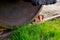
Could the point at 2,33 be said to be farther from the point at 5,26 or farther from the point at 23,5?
the point at 23,5

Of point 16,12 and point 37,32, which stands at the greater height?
point 16,12

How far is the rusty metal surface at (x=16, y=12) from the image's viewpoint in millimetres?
3834

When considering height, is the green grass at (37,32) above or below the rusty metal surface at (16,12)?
below

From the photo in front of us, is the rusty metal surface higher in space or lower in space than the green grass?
higher

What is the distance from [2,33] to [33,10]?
2.31 feet

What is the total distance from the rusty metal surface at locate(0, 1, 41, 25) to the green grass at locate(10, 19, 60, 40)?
149 mm

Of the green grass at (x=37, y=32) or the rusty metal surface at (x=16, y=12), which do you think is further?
the rusty metal surface at (x=16, y=12)

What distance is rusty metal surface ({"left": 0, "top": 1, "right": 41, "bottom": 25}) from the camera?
383 cm

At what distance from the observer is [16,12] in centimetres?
396

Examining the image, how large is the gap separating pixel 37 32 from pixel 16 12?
51cm

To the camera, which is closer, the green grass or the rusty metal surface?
the green grass

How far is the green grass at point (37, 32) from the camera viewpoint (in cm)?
368

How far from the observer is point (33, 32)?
3.86 m

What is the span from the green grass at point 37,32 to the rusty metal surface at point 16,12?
149 millimetres
